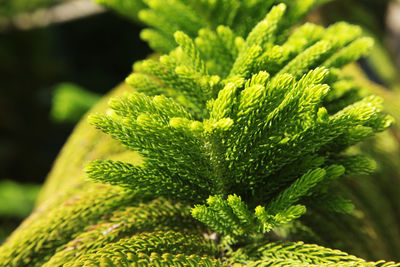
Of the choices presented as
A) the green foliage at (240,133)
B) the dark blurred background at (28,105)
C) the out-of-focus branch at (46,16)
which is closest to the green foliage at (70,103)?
the green foliage at (240,133)

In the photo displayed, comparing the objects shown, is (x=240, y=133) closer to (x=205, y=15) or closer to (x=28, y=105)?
(x=205, y=15)

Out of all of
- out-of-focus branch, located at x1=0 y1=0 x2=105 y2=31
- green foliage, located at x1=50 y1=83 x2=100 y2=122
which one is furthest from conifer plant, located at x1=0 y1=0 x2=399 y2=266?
out-of-focus branch, located at x1=0 y1=0 x2=105 y2=31

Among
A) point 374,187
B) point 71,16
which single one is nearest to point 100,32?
point 71,16

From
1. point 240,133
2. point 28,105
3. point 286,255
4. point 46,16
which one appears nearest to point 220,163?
point 240,133

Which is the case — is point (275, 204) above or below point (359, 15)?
below

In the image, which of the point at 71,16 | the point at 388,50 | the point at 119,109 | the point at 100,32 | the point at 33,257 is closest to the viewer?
the point at 119,109

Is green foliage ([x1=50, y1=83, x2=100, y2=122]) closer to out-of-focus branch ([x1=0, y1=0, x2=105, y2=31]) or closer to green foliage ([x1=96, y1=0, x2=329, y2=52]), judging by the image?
green foliage ([x1=96, y1=0, x2=329, y2=52])

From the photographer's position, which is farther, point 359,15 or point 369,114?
point 359,15

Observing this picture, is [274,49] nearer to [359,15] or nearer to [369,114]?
[369,114]
